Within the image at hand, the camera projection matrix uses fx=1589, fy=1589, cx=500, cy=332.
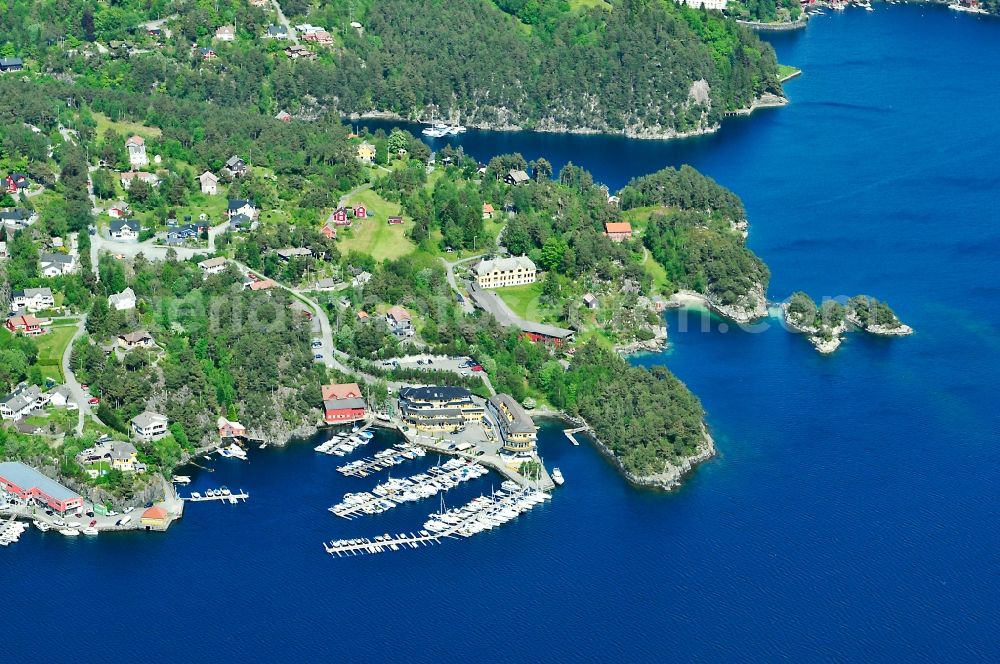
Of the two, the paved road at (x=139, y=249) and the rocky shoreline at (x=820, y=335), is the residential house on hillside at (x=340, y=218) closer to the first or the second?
the paved road at (x=139, y=249)

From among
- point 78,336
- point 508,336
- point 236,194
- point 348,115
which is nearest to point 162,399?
point 78,336

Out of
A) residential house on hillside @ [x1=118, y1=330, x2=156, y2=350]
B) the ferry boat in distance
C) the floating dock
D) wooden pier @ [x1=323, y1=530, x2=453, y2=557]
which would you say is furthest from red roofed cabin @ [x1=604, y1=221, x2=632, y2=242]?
the floating dock

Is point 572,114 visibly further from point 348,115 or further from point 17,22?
point 17,22

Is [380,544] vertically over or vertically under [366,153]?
under

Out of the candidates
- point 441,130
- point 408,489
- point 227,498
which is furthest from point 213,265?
point 441,130

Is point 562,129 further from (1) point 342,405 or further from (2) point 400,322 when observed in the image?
(1) point 342,405

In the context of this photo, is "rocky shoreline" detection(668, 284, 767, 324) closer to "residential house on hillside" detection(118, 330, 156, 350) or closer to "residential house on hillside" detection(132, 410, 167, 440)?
"residential house on hillside" detection(118, 330, 156, 350)
